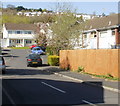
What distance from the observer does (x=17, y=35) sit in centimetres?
9206

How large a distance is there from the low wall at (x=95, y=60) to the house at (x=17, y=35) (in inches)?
2376

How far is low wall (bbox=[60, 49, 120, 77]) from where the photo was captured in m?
20.9

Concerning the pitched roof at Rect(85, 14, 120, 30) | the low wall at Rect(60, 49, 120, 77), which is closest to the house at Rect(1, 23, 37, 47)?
the pitched roof at Rect(85, 14, 120, 30)

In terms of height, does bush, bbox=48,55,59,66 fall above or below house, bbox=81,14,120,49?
below

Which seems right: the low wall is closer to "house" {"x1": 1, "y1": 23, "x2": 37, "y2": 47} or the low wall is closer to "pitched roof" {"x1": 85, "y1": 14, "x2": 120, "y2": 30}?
"pitched roof" {"x1": 85, "y1": 14, "x2": 120, "y2": 30}

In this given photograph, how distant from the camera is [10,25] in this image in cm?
9438

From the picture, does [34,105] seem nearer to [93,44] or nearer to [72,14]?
[72,14]

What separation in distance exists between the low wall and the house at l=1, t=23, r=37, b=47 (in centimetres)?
A: 6035

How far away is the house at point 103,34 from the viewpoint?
132 feet

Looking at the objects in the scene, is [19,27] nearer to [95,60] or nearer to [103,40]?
[103,40]

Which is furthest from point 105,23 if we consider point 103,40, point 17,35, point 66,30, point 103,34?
point 17,35

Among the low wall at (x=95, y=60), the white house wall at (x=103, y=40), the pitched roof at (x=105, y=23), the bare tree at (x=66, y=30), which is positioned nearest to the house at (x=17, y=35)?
the pitched roof at (x=105, y=23)

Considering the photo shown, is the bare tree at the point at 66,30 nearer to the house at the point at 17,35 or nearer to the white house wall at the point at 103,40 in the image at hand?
the white house wall at the point at 103,40

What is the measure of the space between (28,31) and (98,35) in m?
52.5
